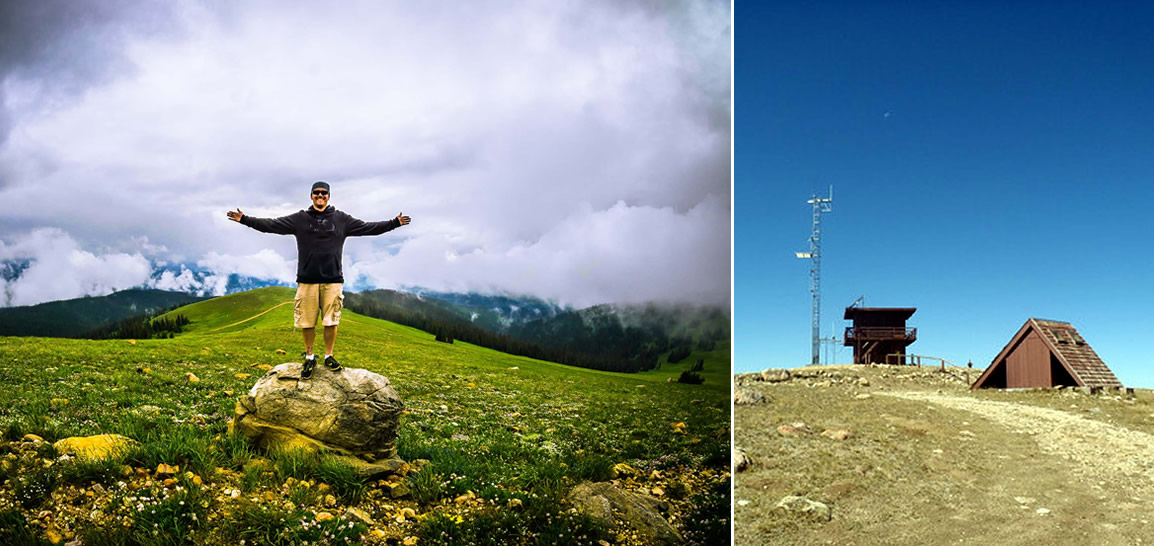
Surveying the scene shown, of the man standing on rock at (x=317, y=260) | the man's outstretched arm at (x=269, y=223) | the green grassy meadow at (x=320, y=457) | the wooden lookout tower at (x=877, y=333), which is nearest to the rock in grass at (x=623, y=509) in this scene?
the green grassy meadow at (x=320, y=457)

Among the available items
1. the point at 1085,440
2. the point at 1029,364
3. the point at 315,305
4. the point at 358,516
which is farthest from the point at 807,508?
the point at 1029,364

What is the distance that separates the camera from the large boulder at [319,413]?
2795mm

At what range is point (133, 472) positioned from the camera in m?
2.62

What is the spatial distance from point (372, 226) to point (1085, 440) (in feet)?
26.8

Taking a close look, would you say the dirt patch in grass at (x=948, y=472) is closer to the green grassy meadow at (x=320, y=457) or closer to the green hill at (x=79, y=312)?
the green grassy meadow at (x=320, y=457)

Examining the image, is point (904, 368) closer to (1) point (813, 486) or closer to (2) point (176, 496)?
(1) point (813, 486)

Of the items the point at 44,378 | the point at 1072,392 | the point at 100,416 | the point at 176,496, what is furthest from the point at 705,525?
the point at 1072,392

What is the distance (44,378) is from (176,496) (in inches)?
37.5

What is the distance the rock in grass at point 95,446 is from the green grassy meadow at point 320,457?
Result: 0.14 ft

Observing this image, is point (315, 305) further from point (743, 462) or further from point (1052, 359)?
point (1052, 359)

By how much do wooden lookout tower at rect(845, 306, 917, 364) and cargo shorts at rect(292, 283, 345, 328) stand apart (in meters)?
15.1

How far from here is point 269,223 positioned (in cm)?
312

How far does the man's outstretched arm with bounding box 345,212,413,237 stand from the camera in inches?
128

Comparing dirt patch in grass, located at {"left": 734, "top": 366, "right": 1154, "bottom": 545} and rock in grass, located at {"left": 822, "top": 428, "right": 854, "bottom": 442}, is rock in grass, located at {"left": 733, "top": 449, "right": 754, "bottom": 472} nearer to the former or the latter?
dirt patch in grass, located at {"left": 734, "top": 366, "right": 1154, "bottom": 545}
